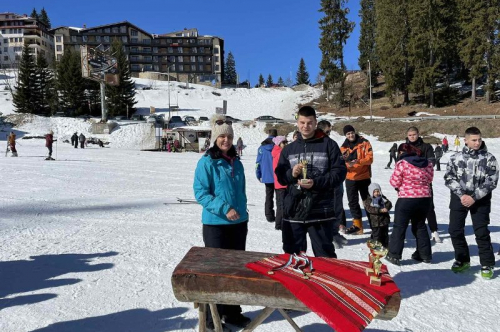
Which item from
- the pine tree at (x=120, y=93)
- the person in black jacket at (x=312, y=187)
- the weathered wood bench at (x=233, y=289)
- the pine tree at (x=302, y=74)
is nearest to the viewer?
the weathered wood bench at (x=233, y=289)

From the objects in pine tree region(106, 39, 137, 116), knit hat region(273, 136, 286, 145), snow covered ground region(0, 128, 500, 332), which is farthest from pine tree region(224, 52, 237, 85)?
knit hat region(273, 136, 286, 145)

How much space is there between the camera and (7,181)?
12.7 metres

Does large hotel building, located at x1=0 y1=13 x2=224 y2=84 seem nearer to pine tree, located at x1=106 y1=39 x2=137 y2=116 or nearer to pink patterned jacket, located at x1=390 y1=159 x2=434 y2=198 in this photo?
pine tree, located at x1=106 y1=39 x2=137 y2=116

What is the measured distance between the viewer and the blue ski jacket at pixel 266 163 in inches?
267

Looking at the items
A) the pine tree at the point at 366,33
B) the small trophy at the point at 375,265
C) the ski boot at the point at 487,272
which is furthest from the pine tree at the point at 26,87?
the small trophy at the point at 375,265

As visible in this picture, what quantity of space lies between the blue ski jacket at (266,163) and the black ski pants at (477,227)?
10.3ft

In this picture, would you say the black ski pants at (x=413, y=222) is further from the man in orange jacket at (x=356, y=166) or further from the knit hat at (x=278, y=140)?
the knit hat at (x=278, y=140)

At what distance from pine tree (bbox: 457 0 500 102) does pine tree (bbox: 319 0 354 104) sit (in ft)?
49.6

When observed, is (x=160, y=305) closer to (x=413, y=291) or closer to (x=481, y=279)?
(x=413, y=291)

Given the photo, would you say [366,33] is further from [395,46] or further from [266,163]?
[266,163]

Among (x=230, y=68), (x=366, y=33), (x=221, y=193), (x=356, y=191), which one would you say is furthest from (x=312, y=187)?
(x=230, y=68)

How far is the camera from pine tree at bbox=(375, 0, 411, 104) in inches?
1762

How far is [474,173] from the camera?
175 inches

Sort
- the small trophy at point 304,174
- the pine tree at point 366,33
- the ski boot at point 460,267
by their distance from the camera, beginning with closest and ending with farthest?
the small trophy at point 304,174
the ski boot at point 460,267
the pine tree at point 366,33
